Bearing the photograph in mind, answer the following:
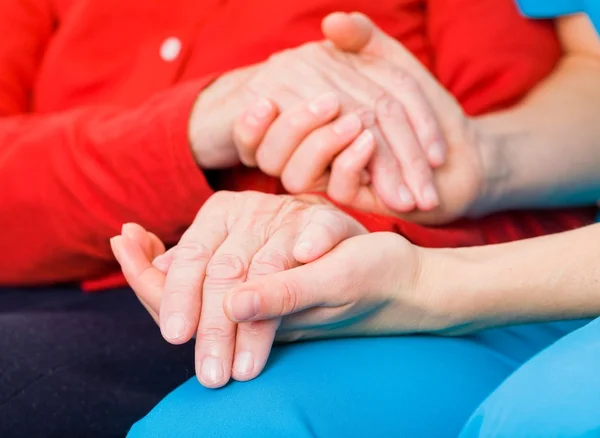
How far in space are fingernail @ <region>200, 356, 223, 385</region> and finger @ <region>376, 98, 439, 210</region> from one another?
1.00 ft

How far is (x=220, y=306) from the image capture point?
54cm

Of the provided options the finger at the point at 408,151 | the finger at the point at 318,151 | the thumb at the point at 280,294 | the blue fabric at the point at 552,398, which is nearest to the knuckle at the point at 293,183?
the finger at the point at 318,151

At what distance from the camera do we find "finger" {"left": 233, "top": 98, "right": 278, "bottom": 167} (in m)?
0.73

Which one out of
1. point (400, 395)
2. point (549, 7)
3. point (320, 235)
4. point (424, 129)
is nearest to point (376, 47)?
point (424, 129)

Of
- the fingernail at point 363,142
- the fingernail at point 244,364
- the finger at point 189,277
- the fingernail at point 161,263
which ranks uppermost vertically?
the fingernail at point 363,142

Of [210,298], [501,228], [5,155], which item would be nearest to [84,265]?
[5,155]

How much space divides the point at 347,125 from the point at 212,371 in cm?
30

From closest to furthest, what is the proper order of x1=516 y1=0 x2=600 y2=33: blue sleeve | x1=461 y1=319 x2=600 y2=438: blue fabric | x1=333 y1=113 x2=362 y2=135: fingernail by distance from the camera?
x1=461 y1=319 x2=600 y2=438: blue fabric < x1=333 y1=113 x2=362 y2=135: fingernail < x1=516 y1=0 x2=600 y2=33: blue sleeve

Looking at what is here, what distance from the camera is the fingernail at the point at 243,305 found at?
18.9 inches

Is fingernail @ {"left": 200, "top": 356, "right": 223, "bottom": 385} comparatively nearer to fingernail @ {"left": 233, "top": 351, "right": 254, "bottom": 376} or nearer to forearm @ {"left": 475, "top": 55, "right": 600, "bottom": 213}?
fingernail @ {"left": 233, "top": 351, "right": 254, "bottom": 376}

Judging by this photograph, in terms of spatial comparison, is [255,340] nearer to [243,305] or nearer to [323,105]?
[243,305]

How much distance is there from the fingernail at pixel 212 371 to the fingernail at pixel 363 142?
0.92ft

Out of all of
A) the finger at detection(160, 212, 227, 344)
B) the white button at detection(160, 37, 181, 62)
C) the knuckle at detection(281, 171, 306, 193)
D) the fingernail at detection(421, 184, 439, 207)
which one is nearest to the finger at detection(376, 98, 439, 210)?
the fingernail at detection(421, 184, 439, 207)

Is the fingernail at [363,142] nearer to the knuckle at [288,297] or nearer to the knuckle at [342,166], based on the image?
the knuckle at [342,166]
